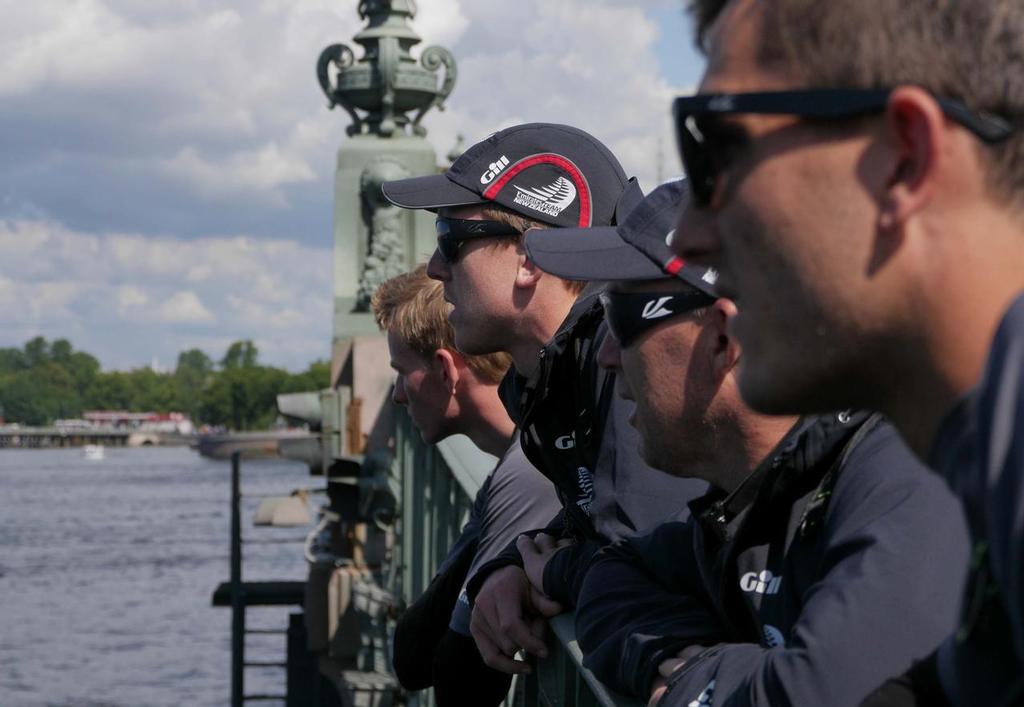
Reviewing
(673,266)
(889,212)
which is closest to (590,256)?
(673,266)

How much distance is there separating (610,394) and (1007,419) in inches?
85.3

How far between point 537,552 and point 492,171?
3.85 ft

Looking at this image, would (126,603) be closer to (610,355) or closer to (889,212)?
(610,355)

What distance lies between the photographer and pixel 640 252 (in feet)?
9.87

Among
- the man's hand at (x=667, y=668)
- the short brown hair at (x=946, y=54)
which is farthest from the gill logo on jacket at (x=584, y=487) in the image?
the short brown hair at (x=946, y=54)

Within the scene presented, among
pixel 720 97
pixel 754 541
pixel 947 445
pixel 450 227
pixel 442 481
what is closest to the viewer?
pixel 947 445

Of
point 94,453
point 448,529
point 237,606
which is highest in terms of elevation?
point 448,529

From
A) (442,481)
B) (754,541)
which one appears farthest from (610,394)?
(442,481)

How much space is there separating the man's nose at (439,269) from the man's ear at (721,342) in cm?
152

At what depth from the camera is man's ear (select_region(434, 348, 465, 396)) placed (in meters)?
4.73

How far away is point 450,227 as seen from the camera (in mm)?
4340

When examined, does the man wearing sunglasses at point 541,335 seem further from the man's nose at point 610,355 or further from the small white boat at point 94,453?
the small white boat at point 94,453

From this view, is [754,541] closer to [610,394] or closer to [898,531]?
[898,531]

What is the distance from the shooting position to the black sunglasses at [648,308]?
290cm
